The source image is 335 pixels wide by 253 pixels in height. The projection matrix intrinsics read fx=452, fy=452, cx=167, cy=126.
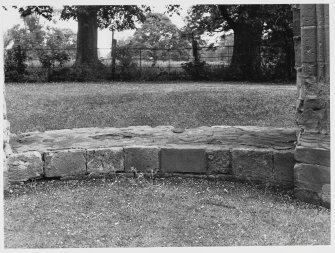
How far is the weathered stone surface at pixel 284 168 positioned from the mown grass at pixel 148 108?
12.0 ft

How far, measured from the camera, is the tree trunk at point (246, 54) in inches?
683

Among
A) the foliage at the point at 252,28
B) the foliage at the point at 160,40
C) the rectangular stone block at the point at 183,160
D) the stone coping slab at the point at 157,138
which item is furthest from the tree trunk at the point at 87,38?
the rectangular stone block at the point at 183,160

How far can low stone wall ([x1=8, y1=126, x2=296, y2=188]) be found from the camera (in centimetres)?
550

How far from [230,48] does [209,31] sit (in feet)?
4.64

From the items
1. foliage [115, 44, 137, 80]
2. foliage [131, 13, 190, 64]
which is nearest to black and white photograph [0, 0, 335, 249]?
foliage [115, 44, 137, 80]

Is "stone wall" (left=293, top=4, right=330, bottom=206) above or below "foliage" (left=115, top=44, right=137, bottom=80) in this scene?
below

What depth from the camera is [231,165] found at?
5.68m

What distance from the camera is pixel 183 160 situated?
579 centimetres

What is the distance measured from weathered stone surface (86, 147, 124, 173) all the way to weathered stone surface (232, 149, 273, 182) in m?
1.46

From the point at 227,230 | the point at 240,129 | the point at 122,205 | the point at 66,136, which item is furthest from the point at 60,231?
the point at 240,129

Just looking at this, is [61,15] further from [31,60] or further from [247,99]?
[247,99]

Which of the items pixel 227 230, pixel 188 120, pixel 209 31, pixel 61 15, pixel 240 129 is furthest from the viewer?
pixel 209 31

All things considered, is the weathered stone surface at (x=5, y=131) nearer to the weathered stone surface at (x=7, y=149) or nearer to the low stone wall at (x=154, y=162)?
the weathered stone surface at (x=7, y=149)

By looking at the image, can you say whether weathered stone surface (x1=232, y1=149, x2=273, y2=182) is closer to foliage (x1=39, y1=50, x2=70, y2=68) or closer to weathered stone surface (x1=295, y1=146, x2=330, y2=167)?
weathered stone surface (x1=295, y1=146, x2=330, y2=167)
